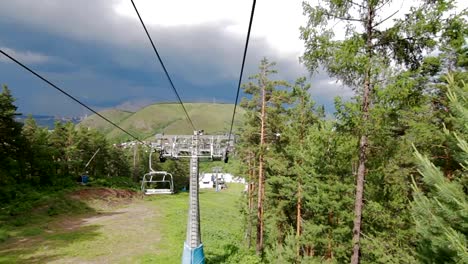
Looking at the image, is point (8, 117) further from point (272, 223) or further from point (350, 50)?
point (350, 50)

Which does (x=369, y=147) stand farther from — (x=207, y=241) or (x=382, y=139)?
(x=207, y=241)

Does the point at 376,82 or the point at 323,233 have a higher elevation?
the point at 376,82

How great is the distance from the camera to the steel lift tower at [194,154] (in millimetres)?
16234

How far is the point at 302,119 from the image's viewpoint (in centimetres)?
2105

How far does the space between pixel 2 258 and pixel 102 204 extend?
2285cm

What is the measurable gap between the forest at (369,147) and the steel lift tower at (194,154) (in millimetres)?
4470

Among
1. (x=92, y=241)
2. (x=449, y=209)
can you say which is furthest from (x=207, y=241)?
(x=449, y=209)

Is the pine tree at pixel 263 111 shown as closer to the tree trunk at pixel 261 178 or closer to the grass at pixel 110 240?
the tree trunk at pixel 261 178

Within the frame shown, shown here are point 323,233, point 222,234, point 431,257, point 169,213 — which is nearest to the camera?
point 431,257

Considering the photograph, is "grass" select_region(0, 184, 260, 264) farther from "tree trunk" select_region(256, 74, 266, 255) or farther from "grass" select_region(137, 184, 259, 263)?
"tree trunk" select_region(256, 74, 266, 255)

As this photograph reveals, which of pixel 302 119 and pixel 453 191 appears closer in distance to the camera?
pixel 453 191

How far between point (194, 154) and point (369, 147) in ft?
31.8

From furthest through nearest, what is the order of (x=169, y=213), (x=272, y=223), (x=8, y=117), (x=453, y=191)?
(x=169, y=213) → (x=8, y=117) → (x=272, y=223) → (x=453, y=191)

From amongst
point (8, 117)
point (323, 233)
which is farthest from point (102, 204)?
point (323, 233)
